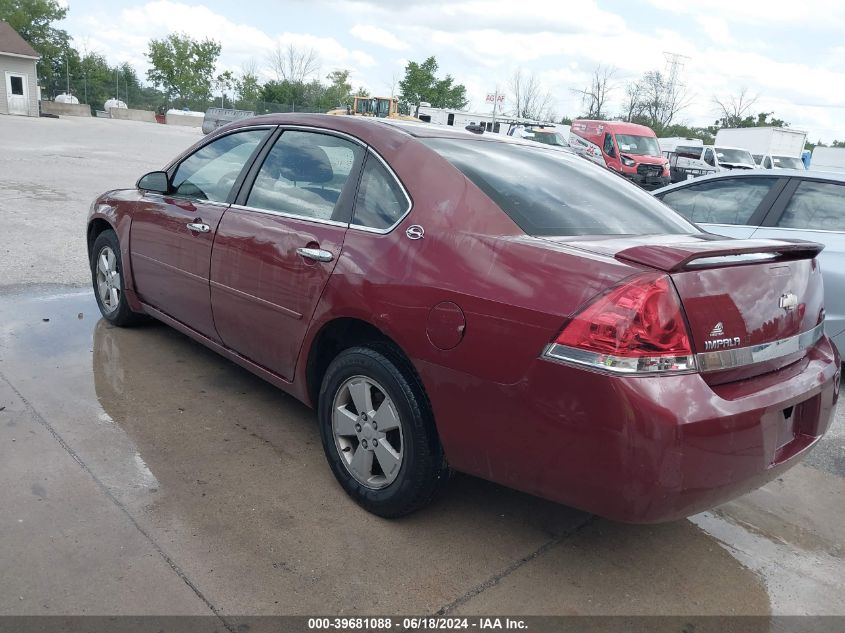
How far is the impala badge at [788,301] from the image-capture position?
254 cm

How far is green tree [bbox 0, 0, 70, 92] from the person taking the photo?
193 feet

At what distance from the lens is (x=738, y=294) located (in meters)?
2.38

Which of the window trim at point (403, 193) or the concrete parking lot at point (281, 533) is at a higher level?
the window trim at point (403, 193)

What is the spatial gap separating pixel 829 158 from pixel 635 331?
2028 inches

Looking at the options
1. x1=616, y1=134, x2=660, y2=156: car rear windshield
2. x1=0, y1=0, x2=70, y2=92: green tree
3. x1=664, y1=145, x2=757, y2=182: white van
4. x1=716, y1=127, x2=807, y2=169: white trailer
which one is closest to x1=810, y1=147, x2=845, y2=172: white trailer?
x1=716, y1=127, x2=807, y2=169: white trailer

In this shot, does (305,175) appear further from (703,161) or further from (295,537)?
(703,161)

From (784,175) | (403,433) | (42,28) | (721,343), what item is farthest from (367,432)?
(42,28)

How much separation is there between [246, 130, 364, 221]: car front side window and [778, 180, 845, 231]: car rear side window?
3.69 m

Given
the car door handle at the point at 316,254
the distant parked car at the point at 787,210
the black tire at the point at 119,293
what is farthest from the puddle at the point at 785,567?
the black tire at the point at 119,293

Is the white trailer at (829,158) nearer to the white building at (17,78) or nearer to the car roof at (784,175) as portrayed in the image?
the car roof at (784,175)

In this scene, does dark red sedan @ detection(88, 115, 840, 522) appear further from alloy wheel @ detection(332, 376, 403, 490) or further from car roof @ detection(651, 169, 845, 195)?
car roof @ detection(651, 169, 845, 195)

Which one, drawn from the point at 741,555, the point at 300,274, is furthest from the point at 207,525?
the point at 741,555

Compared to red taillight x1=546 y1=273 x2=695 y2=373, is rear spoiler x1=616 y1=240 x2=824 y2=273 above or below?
above

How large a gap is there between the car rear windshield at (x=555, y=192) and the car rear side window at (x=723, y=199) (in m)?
2.13
